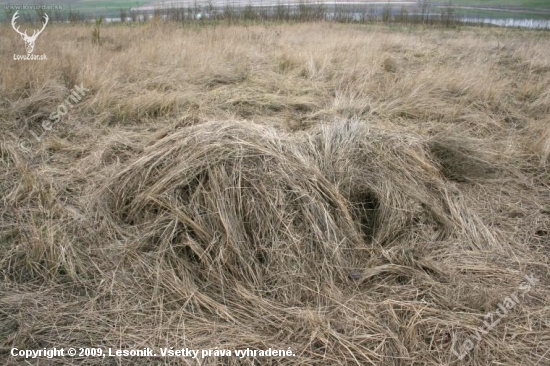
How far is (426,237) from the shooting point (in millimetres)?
2342

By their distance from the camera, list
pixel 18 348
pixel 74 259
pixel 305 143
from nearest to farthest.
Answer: pixel 18 348 < pixel 74 259 < pixel 305 143

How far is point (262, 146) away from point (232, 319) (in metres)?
1.10

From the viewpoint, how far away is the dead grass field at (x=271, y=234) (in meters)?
1.75

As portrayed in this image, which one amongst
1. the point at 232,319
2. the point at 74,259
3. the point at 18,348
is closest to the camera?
the point at 18,348

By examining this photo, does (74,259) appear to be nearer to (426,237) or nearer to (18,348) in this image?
(18,348)

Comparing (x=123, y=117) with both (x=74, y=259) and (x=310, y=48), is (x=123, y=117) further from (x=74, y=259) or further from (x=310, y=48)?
(x=310, y=48)

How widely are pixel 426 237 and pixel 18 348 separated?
2213 millimetres

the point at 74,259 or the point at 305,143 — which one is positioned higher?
the point at 305,143

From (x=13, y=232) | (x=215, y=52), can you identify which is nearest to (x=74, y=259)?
(x=13, y=232)

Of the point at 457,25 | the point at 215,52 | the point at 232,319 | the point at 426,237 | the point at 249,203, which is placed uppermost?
the point at 457,25

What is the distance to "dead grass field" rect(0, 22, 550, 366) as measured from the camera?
1.75 metres

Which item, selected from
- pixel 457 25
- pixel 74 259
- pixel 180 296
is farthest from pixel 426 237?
pixel 457 25

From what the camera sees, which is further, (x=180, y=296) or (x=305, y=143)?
(x=305, y=143)

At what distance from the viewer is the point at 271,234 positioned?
2.12 meters
